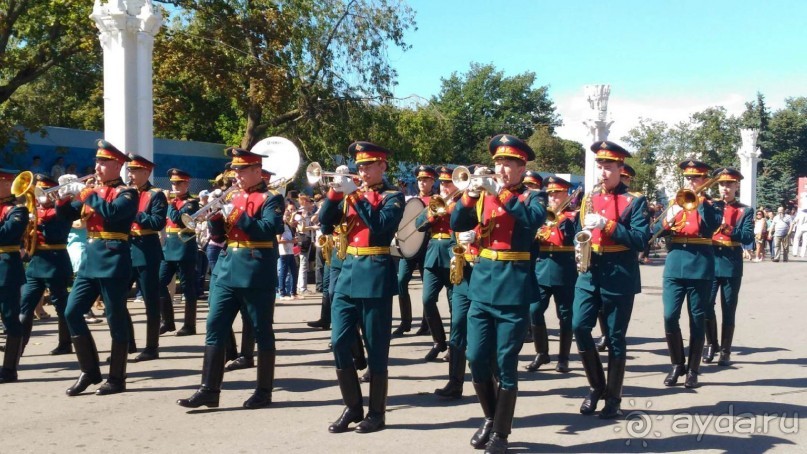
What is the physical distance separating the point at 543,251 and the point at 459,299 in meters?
1.85

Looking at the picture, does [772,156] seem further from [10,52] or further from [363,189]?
[363,189]

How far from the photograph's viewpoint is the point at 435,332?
9.09 meters

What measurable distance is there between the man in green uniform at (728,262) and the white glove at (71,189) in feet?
20.2

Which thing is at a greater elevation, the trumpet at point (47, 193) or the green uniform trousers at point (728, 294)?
the trumpet at point (47, 193)

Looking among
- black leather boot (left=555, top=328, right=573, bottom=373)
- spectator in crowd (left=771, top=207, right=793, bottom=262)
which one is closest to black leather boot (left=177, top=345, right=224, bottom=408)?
black leather boot (left=555, top=328, right=573, bottom=373)

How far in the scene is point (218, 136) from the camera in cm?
3228

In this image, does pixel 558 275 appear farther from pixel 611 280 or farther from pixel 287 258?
pixel 287 258

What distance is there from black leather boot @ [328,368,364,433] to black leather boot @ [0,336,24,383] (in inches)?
128

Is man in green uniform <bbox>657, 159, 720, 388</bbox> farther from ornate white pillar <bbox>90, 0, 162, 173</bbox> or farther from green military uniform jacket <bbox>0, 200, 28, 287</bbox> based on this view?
ornate white pillar <bbox>90, 0, 162, 173</bbox>

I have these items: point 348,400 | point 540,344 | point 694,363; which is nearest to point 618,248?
point 694,363

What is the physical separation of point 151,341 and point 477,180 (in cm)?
485

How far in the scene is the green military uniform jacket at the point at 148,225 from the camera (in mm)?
8438

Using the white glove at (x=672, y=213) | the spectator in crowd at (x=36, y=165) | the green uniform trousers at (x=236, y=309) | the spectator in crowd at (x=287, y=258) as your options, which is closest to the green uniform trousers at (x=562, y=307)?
the white glove at (x=672, y=213)

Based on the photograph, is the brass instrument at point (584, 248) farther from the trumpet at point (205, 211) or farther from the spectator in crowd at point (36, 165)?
the spectator in crowd at point (36, 165)
